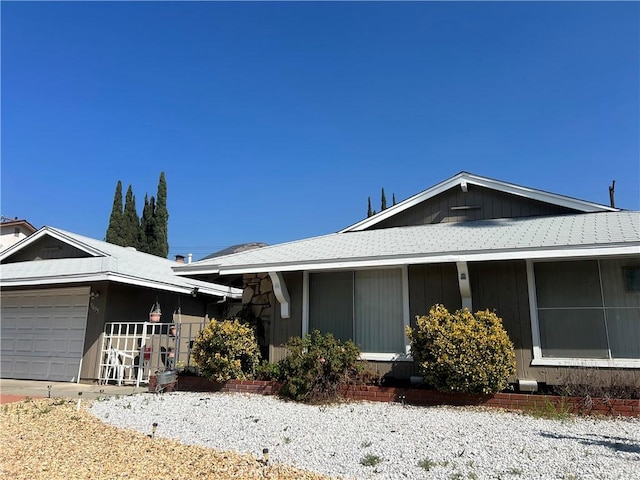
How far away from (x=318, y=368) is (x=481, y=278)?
3.54 metres

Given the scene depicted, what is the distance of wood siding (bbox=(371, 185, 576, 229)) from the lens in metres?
10.5

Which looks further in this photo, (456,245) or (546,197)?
(546,197)

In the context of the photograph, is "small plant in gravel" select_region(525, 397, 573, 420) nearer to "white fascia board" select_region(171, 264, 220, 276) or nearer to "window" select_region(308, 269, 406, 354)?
"window" select_region(308, 269, 406, 354)

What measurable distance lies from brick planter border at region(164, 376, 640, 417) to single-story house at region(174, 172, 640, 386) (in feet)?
2.56

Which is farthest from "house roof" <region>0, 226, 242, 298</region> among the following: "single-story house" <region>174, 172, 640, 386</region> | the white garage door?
"single-story house" <region>174, 172, 640, 386</region>


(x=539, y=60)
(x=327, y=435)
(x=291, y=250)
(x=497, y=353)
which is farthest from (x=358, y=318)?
(x=539, y=60)

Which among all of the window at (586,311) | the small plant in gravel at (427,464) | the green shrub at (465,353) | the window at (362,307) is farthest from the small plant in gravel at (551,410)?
the small plant in gravel at (427,464)

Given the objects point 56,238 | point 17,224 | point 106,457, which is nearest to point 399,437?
point 106,457

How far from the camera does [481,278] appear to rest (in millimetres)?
8312

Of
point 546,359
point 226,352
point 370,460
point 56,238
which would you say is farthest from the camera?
point 56,238

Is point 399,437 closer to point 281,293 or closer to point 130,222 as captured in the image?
point 281,293

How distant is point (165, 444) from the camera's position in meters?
5.22

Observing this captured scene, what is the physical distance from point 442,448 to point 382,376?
3.63 metres

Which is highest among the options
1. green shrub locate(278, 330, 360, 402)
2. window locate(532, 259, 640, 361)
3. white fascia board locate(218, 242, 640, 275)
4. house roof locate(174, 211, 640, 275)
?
house roof locate(174, 211, 640, 275)
